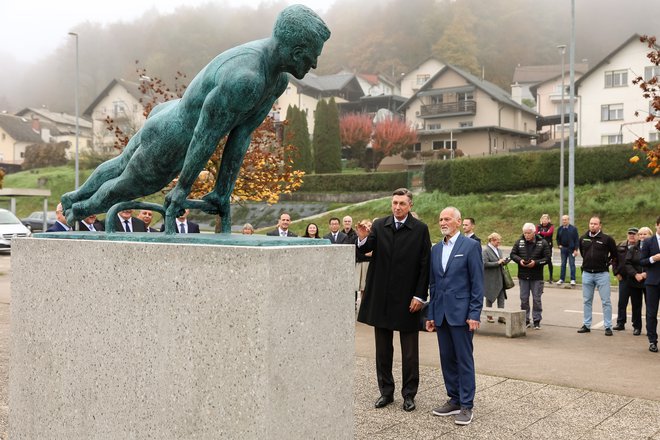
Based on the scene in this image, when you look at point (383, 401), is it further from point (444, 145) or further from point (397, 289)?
point (444, 145)

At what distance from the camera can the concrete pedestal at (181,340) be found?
3.21m

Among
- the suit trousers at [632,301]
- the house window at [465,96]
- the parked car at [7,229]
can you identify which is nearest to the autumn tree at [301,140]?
the house window at [465,96]

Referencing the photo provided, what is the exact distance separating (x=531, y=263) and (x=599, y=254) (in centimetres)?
111

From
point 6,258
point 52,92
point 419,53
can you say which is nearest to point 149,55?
point 52,92

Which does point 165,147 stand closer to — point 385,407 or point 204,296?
point 204,296

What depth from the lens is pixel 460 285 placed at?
19.6 ft

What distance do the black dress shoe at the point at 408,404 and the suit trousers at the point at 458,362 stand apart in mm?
335

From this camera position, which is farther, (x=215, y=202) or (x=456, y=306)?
(x=456, y=306)

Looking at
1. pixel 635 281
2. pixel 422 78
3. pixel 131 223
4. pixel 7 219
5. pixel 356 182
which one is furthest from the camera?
pixel 422 78

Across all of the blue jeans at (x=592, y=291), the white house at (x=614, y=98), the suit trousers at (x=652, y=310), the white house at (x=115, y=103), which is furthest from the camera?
the white house at (x=115, y=103)

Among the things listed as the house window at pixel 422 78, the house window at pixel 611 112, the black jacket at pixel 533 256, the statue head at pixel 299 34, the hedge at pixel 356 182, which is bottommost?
the black jacket at pixel 533 256

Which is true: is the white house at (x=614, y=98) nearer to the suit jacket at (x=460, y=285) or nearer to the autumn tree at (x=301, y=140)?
the autumn tree at (x=301, y=140)

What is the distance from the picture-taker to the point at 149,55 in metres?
126

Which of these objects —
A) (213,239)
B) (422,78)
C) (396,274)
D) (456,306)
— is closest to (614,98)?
(422,78)
